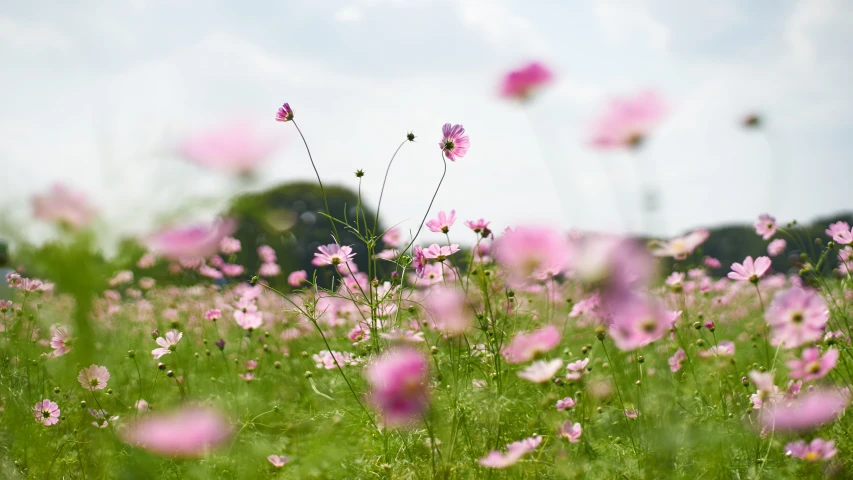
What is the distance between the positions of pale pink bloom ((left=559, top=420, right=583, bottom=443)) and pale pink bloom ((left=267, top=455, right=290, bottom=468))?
0.78m

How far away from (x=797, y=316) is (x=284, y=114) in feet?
4.20

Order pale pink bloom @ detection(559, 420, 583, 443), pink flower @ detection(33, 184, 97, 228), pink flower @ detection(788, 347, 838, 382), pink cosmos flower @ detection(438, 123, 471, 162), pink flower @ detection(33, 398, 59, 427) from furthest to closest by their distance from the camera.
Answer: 1. pink flower @ detection(33, 398, 59, 427)
2. pink cosmos flower @ detection(438, 123, 471, 162)
3. pale pink bloom @ detection(559, 420, 583, 443)
4. pink flower @ detection(788, 347, 838, 382)
5. pink flower @ detection(33, 184, 97, 228)

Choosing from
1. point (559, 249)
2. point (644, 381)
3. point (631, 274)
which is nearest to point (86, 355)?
point (559, 249)

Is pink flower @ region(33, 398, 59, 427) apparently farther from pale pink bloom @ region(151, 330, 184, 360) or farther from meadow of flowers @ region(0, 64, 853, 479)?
pale pink bloom @ region(151, 330, 184, 360)

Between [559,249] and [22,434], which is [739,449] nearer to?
[559,249]

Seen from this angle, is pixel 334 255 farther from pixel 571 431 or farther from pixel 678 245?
pixel 678 245

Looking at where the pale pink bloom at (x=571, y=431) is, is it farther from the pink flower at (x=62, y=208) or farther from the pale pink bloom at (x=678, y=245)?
the pink flower at (x=62, y=208)

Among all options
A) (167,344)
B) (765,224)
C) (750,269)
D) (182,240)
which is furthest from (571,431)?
(765,224)

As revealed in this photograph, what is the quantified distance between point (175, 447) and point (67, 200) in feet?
1.50

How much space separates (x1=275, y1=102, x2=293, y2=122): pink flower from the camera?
1492mm

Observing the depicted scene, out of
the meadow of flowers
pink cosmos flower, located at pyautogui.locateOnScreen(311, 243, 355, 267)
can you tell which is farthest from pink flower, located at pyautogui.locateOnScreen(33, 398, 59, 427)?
pink cosmos flower, located at pyautogui.locateOnScreen(311, 243, 355, 267)

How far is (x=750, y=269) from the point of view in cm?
147

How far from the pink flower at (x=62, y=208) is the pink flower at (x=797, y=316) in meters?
1.27

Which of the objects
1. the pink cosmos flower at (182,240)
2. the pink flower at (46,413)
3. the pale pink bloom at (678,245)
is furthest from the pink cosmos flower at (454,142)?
the pink flower at (46,413)
